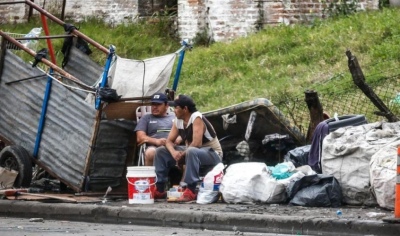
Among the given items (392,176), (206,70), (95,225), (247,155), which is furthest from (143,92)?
(206,70)

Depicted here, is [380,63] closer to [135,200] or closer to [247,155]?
[247,155]

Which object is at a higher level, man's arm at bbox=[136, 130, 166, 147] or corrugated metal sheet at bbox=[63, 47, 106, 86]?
corrugated metal sheet at bbox=[63, 47, 106, 86]

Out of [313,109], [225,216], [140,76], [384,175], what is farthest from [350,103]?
[225,216]

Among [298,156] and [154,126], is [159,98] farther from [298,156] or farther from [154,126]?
[298,156]

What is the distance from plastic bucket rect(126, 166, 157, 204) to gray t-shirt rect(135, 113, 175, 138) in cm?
81

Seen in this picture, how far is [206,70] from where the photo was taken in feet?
65.5

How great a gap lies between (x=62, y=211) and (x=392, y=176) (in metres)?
3.93

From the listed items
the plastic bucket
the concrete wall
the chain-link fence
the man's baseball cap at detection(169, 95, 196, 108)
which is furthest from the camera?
the concrete wall

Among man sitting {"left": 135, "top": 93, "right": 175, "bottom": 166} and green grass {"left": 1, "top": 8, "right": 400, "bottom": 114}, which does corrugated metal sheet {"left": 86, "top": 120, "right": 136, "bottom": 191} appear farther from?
green grass {"left": 1, "top": 8, "right": 400, "bottom": 114}

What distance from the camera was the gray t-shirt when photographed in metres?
14.5

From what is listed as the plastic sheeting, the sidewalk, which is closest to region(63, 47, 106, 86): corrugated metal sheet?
the plastic sheeting

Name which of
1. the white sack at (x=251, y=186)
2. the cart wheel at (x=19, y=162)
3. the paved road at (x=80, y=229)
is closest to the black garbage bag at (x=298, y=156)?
the white sack at (x=251, y=186)

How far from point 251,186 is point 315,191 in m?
0.81

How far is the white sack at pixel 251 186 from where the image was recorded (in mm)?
13086
